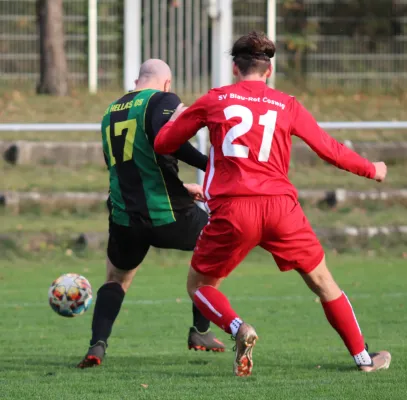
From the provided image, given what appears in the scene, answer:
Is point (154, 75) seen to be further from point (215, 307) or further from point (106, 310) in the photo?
point (215, 307)

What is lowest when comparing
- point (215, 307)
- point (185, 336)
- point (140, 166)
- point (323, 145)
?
point (185, 336)

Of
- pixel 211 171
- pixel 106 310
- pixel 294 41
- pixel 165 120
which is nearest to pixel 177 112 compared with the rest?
pixel 165 120

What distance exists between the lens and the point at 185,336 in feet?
26.7

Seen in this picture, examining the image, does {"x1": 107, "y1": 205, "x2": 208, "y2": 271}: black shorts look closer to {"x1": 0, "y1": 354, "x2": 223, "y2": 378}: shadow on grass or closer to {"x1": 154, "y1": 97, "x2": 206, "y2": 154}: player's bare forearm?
{"x1": 0, "y1": 354, "x2": 223, "y2": 378}: shadow on grass

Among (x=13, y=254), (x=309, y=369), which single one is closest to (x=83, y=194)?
(x=13, y=254)

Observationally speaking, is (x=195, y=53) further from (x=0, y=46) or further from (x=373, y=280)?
(x=373, y=280)

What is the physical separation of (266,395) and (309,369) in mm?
935

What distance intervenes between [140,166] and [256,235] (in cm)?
117

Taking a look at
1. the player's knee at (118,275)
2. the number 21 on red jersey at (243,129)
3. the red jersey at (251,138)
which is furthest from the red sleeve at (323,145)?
the player's knee at (118,275)

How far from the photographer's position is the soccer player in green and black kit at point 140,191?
22.0 ft

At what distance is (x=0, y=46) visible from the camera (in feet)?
66.4

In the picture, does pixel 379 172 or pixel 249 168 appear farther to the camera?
pixel 379 172

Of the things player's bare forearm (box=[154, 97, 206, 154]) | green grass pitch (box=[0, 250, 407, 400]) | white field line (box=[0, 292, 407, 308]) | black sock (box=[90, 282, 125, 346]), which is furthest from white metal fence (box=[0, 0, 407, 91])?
player's bare forearm (box=[154, 97, 206, 154])

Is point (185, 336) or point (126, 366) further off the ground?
point (126, 366)
